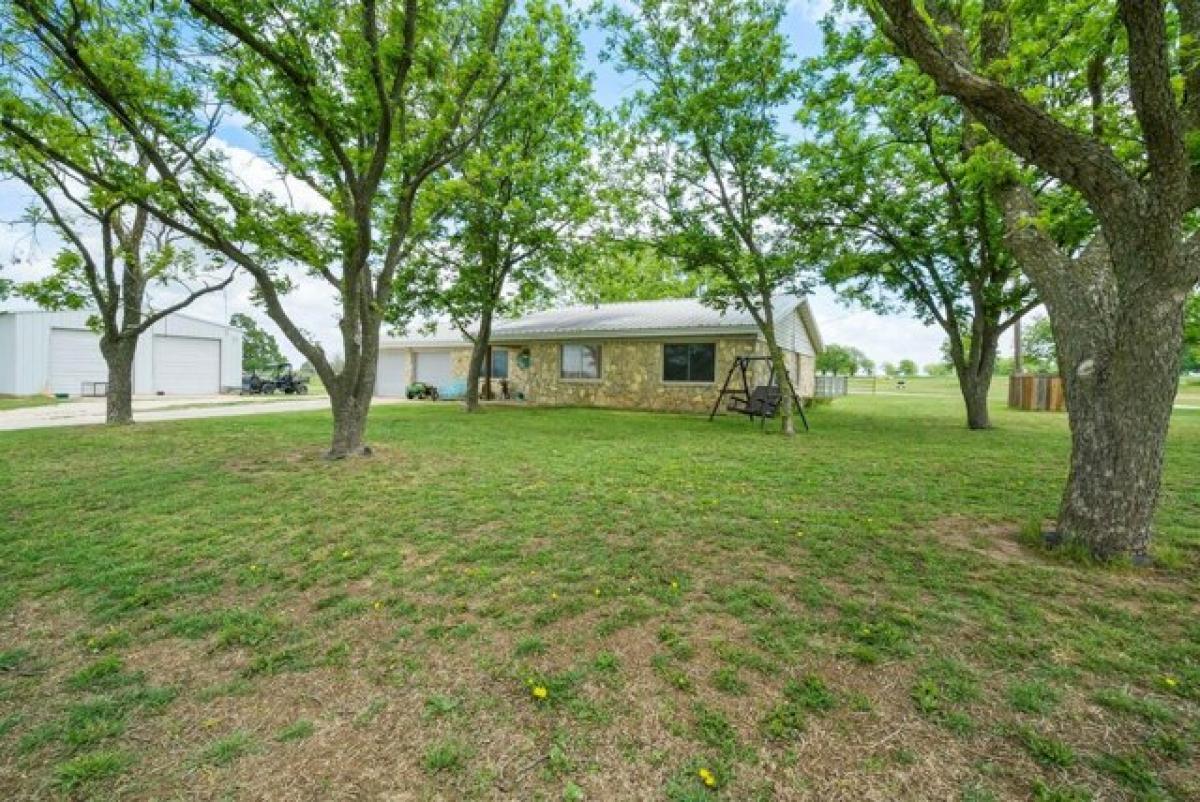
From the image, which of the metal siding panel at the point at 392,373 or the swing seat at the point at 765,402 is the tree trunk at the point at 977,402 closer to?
the swing seat at the point at 765,402

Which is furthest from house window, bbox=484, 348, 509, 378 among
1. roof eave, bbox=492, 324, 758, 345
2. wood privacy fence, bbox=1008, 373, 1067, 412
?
wood privacy fence, bbox=1008, 373, 1067, 412

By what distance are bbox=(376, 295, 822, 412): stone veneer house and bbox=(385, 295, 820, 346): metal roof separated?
3cm

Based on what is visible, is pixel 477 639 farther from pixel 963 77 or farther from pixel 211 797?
pixel 963 77

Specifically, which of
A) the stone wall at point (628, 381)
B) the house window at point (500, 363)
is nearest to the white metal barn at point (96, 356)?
the house window at point (500, 363)

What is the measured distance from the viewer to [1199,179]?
3246mm

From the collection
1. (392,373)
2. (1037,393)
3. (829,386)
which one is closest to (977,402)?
(1037,393)

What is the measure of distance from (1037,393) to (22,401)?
109 feet

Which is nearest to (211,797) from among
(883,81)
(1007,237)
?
(1007,237)

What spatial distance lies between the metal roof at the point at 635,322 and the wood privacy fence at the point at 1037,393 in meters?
6.76

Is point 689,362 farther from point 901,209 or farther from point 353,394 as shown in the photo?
point 353,394

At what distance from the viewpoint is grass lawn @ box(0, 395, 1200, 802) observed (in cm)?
183

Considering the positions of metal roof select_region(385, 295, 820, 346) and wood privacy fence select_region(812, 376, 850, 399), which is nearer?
metal roof select_region(385, 295, 820, 346)

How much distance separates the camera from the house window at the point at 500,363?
66.6 feet

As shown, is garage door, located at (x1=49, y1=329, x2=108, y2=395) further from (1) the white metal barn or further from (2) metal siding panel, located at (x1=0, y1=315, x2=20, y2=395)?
(2) metal siding panel, located at (x1=0, y1=315, x2=20, y2=395)
